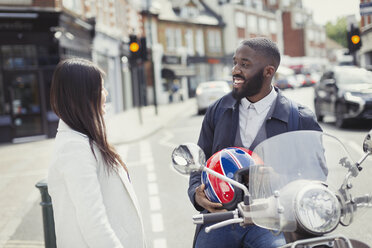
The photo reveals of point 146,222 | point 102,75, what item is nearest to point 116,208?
point 102,75

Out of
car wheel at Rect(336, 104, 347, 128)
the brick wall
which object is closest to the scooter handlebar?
car wheel at Rect(336, 104, 347, 128)

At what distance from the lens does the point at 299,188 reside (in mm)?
1808

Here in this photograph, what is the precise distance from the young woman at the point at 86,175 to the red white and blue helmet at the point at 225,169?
405mm

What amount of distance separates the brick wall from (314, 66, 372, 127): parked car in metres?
58.9

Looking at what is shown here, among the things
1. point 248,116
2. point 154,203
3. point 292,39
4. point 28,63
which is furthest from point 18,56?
point 292,39

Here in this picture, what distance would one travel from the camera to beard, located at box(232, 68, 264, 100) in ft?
8.46

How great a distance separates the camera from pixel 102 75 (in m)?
2.47

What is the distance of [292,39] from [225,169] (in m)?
72.8

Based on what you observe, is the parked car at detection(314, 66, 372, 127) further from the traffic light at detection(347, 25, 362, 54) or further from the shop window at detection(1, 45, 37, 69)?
the shop window at detection(1, 45, 37, 69)

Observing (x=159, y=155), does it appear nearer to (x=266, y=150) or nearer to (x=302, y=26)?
(x=266, y=150)

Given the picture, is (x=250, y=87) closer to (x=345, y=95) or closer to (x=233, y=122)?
(x=233, y=122)

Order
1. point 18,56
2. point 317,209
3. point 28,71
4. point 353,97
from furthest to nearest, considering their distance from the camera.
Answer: point 28,71 < point 18,56 < point 353,97 < point 317,209

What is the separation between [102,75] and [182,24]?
147ft

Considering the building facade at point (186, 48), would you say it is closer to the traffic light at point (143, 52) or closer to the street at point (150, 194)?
the traffic light at point (143, 52)
